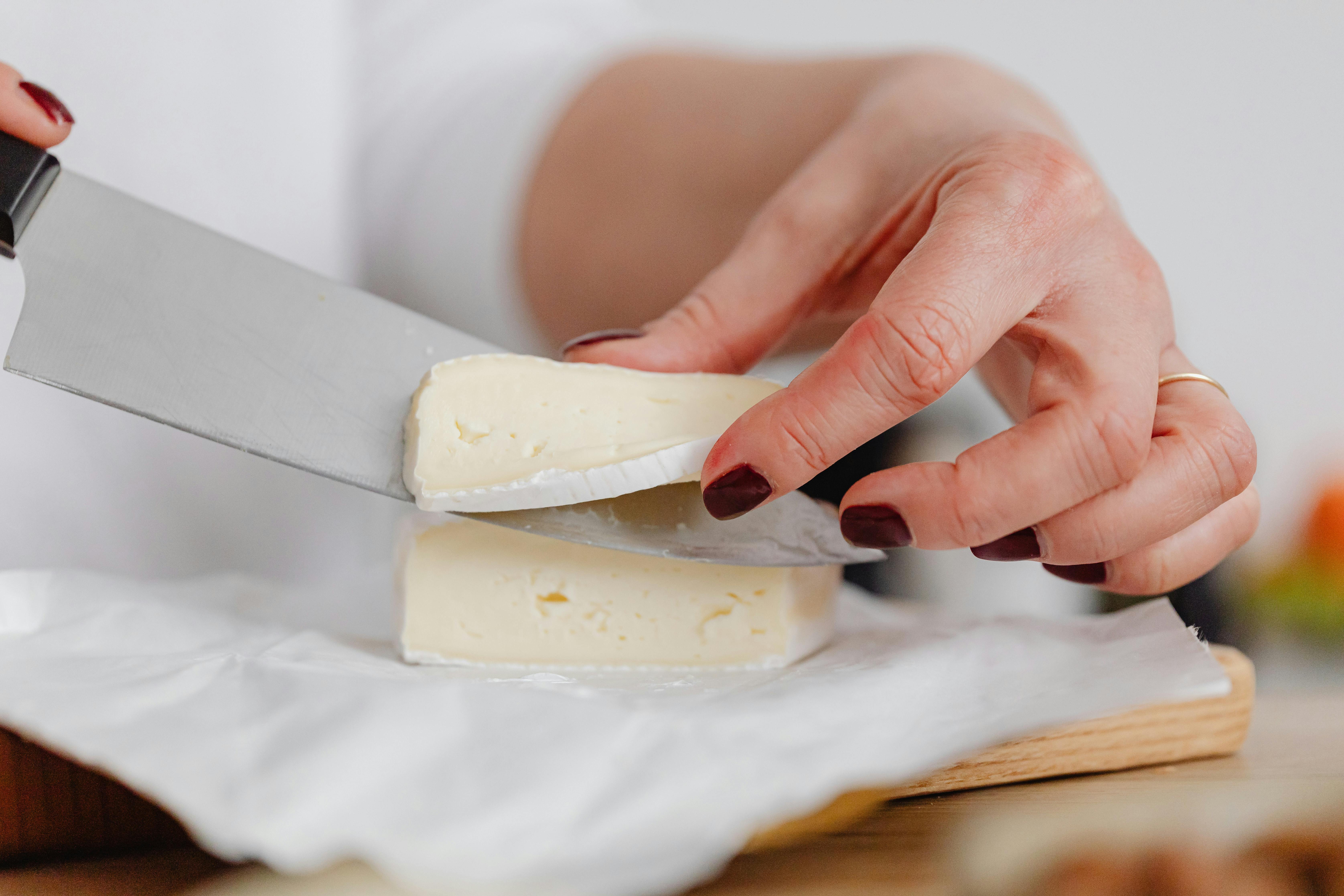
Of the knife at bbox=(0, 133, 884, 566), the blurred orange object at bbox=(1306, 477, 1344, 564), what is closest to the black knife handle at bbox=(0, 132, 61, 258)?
the knife at bbox=(0, 133, 884, 566)

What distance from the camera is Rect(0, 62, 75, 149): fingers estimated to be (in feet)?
2.35

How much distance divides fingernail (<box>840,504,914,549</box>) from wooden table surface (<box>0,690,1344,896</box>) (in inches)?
7.2

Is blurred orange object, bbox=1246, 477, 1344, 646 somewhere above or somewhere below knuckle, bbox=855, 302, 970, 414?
below

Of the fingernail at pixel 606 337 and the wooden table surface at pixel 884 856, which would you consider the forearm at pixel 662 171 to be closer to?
the fingernail at pixel 606 337

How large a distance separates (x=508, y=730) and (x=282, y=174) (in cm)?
109

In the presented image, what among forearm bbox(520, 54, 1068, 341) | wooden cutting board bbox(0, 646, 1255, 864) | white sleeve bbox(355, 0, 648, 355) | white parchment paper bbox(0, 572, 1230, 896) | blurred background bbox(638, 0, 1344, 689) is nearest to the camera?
white parchment paper bbox(0, 572, 1230, 896)

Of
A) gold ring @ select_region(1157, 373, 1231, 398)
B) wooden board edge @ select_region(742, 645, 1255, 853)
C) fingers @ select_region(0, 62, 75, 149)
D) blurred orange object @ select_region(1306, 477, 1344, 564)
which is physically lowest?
blurred orange object @ select_region(1306, 477, 1344, 564)

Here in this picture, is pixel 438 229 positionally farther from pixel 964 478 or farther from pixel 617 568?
pixel 964 478

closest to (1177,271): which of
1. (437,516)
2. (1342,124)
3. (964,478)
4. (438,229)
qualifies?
(1342,124)

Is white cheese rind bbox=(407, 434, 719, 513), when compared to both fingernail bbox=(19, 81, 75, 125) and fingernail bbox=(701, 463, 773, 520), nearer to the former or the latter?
fingernail bbox=(701, 463, 773, 520)

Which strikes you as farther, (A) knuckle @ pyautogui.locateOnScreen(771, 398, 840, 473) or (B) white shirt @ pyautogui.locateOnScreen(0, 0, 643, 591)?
(B) white shirt @ pyautogui.locateOnScreen(0, 0, 643, 591)

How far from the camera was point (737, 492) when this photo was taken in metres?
0.63

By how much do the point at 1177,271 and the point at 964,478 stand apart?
78.4 inches

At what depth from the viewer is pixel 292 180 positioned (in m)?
1.32
